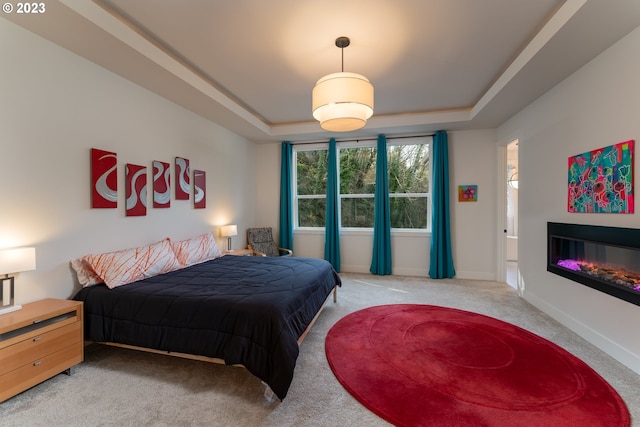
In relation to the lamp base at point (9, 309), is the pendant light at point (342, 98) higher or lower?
higher

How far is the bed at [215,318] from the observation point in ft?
6.53

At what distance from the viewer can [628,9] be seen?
A: 6.68ft

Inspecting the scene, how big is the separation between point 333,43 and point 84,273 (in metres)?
3.19

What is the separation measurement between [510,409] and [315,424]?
127 centimetres

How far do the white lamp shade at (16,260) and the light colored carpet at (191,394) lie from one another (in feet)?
2.91

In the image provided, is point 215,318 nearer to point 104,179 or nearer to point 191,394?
point 191,394

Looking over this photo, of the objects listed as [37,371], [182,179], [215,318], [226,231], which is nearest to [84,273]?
[37,371]

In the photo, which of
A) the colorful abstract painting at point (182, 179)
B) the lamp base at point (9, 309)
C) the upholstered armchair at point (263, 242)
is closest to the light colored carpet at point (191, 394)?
the lamp base at point (9, 309)

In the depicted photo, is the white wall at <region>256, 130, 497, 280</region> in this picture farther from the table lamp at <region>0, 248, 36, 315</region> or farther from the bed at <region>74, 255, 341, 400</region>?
the table lamp at <region>0, 248, 36, 315</region>

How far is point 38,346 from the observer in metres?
2.03

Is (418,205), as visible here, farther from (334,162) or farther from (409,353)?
(409,353)

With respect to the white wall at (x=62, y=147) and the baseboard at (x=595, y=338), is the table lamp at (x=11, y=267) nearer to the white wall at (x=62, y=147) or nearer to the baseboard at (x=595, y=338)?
the white wall at (x=62, y=147)

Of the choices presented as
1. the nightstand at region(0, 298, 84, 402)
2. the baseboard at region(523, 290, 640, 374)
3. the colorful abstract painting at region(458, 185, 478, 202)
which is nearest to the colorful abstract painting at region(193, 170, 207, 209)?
the nightstand at region(0, 298, 84, 402)

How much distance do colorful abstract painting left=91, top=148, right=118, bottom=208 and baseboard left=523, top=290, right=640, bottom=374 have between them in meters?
4.89
